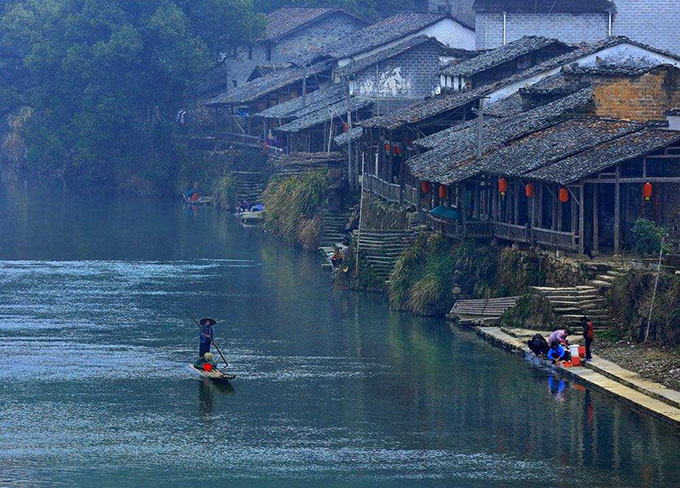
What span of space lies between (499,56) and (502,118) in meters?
11.7

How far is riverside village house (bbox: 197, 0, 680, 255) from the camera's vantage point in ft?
164

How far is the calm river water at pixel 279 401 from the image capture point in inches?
1337

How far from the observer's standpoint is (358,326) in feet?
173

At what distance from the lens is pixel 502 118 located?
61.8 m

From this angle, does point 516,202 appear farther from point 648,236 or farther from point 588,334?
point 588,334

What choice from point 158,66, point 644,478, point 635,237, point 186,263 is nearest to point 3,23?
point 158,66

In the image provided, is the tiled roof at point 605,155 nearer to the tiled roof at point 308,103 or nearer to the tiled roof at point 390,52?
the tiled roof at point 390,52

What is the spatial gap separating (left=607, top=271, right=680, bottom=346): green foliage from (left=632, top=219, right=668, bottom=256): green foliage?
198 cm

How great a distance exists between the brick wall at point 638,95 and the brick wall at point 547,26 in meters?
25.3

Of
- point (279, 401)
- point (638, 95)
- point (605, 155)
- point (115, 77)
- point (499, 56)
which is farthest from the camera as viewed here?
point (115, 77)

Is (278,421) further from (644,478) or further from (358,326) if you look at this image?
(358,326)

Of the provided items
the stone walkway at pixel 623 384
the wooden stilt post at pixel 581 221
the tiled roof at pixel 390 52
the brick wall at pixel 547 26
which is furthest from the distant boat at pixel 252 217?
the stone walkway at pixel 623 384

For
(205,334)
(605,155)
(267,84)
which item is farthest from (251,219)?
(205,334)

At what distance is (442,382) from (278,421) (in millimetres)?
7084
